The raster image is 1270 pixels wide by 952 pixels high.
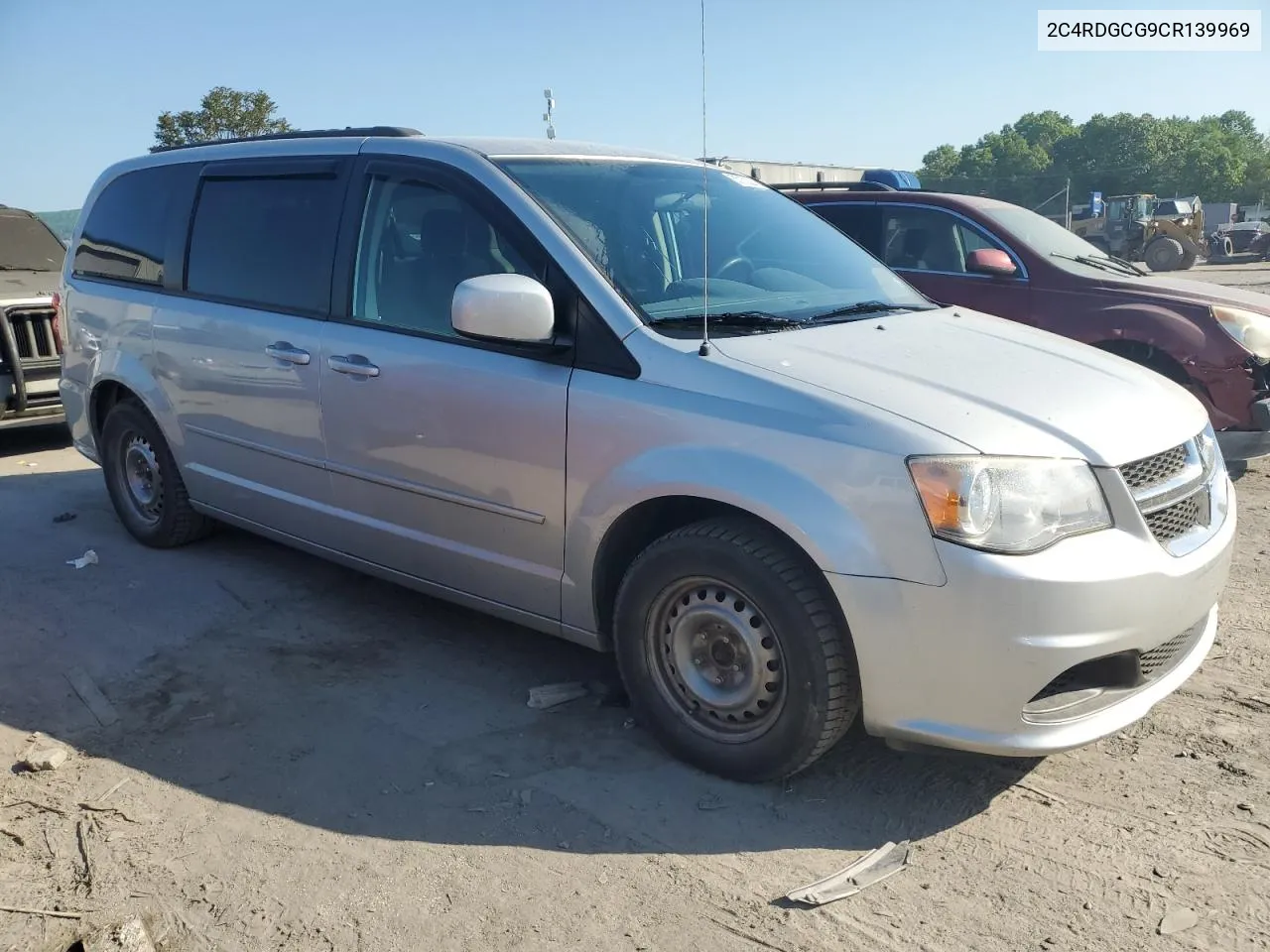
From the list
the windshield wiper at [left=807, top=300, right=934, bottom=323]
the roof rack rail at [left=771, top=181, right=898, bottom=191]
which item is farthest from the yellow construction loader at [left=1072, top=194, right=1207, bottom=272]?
the windshield wiper at [left=807, top=300, right=934, bottom=323]

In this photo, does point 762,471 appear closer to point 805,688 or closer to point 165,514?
point 805,688

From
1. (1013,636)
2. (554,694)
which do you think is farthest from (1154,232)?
(1013,636)

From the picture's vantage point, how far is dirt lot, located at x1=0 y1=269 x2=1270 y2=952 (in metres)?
2.61

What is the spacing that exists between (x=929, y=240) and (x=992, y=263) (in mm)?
725

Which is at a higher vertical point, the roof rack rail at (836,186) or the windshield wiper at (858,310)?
the roof rack rail at (836,186)

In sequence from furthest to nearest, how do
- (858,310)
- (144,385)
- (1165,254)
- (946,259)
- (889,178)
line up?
(1165,254) < (889,178) < (946,259) < (144,385) < (858,310)

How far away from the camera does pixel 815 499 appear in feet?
9.44

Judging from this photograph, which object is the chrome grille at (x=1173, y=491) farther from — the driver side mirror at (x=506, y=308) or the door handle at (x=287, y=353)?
the door handle at (x=287, y=353)

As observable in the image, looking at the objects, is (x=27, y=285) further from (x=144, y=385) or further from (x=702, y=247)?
(x=702, y=247)

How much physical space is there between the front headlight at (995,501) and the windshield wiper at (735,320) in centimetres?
92

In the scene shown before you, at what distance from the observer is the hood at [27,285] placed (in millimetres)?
8242

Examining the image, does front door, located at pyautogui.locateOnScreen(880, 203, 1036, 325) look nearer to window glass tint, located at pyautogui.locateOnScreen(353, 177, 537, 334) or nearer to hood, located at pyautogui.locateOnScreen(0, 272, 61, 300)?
window glass tint, located at pyautogui.locateOnScreen(353, 177, 537, 334)

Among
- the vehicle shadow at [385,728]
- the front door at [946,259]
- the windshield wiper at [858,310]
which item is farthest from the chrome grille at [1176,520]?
the front door at [946,259]

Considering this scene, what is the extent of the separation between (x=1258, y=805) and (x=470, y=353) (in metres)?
2.81
